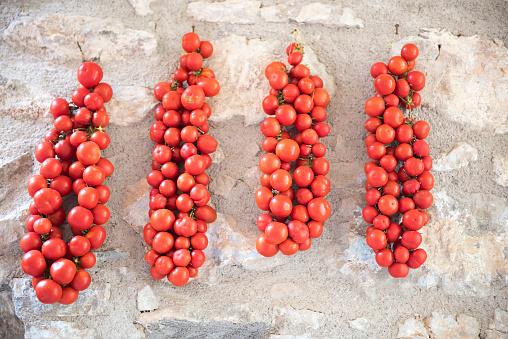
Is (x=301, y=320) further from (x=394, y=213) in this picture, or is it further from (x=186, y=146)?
(x=186, y=146)

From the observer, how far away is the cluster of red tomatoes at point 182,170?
37.9 inches

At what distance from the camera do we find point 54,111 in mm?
1021

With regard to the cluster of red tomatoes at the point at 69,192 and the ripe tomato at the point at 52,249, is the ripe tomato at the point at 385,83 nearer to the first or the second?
the cluster of red tomatoes at the point at 69,192

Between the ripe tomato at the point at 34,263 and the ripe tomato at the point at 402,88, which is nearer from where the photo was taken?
the ripe tomato at the point at 34,263

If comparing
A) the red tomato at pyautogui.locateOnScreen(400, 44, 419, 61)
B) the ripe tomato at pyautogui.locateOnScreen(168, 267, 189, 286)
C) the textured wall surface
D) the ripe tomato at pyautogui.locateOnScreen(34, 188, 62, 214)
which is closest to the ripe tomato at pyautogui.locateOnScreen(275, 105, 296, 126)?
the textured wall surface

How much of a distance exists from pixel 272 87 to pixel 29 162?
698mm

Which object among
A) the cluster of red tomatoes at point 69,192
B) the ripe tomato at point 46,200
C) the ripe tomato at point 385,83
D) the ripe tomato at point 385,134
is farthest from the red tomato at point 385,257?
the ripe tomato at point 46,200

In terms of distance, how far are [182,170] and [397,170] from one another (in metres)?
0.59

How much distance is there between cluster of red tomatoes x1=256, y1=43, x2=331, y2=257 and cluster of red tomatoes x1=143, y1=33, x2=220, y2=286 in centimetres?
15

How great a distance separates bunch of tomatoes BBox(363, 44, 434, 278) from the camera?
96cm

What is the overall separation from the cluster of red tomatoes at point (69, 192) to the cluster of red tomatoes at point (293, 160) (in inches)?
16.1

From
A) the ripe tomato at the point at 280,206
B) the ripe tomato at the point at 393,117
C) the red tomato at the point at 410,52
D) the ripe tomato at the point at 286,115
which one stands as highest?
the red tomato at the point at 410,52

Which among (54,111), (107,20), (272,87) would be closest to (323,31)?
(272,87)

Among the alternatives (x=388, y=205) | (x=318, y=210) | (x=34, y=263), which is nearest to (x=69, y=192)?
(x=34, y=263)
